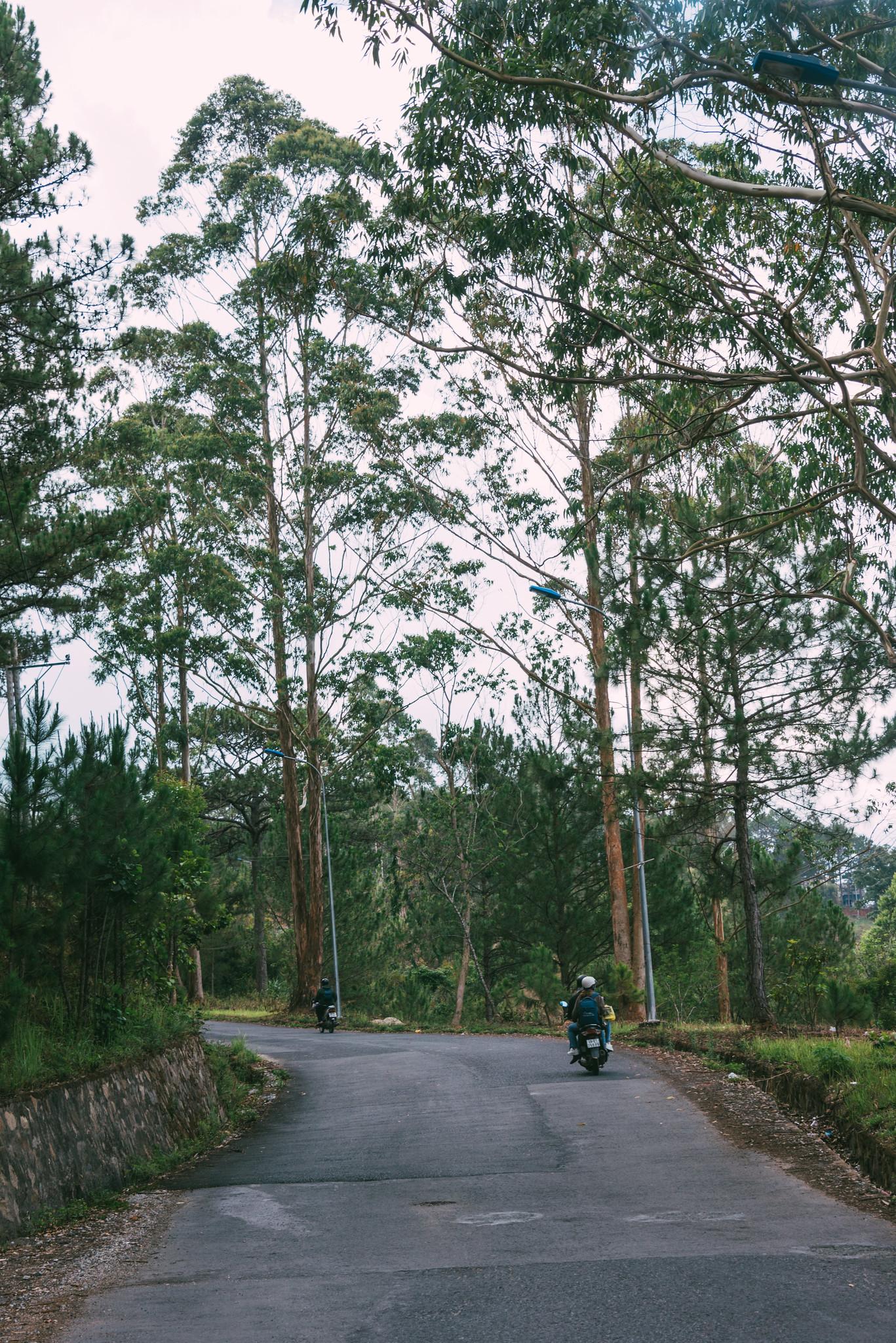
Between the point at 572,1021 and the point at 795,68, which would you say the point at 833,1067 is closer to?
the point at 572,1021

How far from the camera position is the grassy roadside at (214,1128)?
890 centimetres

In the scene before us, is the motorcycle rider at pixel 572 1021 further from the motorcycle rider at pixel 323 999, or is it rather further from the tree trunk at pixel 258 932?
the tree trunk at pixel 258 932

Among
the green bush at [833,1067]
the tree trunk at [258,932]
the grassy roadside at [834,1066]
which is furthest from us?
the tree trunk at [258,932]

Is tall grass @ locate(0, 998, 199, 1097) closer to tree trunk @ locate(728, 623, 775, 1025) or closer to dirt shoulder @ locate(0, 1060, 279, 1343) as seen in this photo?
dirt shoulder @ locate(0, 1060, 279, 1343)

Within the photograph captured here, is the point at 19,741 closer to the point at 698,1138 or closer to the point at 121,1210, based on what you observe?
the point at 121,1210

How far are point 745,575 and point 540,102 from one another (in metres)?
10.3

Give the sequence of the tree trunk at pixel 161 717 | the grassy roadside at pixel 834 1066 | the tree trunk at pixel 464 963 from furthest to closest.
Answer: the tree trunk at pixel 161 717 < the tree trunk at pixel 464 963 < the grassy roadside at pixel 834 1066

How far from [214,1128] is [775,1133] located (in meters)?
5.67

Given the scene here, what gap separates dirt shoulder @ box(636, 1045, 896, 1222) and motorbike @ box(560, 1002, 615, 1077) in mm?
825

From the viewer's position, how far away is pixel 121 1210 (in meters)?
9.20

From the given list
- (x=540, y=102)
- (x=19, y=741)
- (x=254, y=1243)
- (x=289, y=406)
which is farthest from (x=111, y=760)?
(x=289, y=406)

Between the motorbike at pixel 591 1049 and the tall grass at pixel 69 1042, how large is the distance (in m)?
5.33

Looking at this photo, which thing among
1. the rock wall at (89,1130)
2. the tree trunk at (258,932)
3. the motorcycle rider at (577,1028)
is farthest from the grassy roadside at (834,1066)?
the tree trunk at (258,932)

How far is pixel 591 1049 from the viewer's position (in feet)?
56.0
